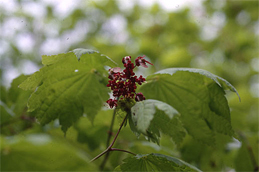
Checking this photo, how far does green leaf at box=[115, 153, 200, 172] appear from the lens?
0.94 m

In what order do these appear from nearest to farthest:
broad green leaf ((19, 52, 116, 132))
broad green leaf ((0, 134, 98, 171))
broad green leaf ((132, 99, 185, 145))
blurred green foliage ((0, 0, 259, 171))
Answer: broad green leaf ((0, 134, 98, 171)), broad green leaf ((132, 99, 185, 145)), broad green leaf ((19, 52, 116, 132)), blurred green foliage ((0, 0, 259, 171))

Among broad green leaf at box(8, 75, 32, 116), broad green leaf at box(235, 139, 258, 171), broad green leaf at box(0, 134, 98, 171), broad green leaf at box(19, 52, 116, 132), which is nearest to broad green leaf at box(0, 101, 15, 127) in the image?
broad green leaf at box(8, 75, 32, 116)

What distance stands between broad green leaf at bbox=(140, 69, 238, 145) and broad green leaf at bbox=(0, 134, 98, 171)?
73 cm

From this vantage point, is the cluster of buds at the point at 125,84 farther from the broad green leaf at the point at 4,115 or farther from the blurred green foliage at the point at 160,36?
the blurred green foliage at the point at 160,36

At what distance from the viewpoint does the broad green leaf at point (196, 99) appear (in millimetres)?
1214

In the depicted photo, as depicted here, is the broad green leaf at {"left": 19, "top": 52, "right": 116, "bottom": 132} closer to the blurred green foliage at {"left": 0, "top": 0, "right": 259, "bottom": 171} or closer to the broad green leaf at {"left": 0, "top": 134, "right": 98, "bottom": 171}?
the broad green leaf at {"left": 0, "top": 134, "right": 98, "bottom": 171}

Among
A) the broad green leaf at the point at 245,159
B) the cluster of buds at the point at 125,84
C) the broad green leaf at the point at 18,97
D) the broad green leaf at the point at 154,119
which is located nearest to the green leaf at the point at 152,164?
the broad green leaf at the point at 154,119

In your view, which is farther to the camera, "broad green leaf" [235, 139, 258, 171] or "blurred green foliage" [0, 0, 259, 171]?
"blurred green foliage" [0, 0, 259, 171]

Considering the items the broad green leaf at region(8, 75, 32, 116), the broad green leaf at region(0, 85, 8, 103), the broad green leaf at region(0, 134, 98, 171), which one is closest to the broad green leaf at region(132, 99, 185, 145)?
the broad green leaf at region(0, 134, 98, 171)

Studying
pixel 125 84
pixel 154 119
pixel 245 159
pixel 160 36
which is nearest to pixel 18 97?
pixel 125 84

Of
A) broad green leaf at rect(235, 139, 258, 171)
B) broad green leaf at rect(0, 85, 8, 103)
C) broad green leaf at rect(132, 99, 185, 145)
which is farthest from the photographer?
broad green leaf at rect(235, 139, 258, 171)

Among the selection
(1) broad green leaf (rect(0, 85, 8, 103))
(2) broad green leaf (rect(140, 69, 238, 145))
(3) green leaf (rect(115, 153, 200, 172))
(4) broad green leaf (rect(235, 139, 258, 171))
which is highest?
(1) broad green leaf (rect(0, 85, 8, 103))

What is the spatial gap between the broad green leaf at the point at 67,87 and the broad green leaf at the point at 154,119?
0.35 meters

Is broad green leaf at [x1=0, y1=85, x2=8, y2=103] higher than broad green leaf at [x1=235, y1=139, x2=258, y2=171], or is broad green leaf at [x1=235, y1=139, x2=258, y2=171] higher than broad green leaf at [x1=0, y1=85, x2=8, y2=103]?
broad green leaf at [x1=0, y1=85, x2=8, y2=103]
